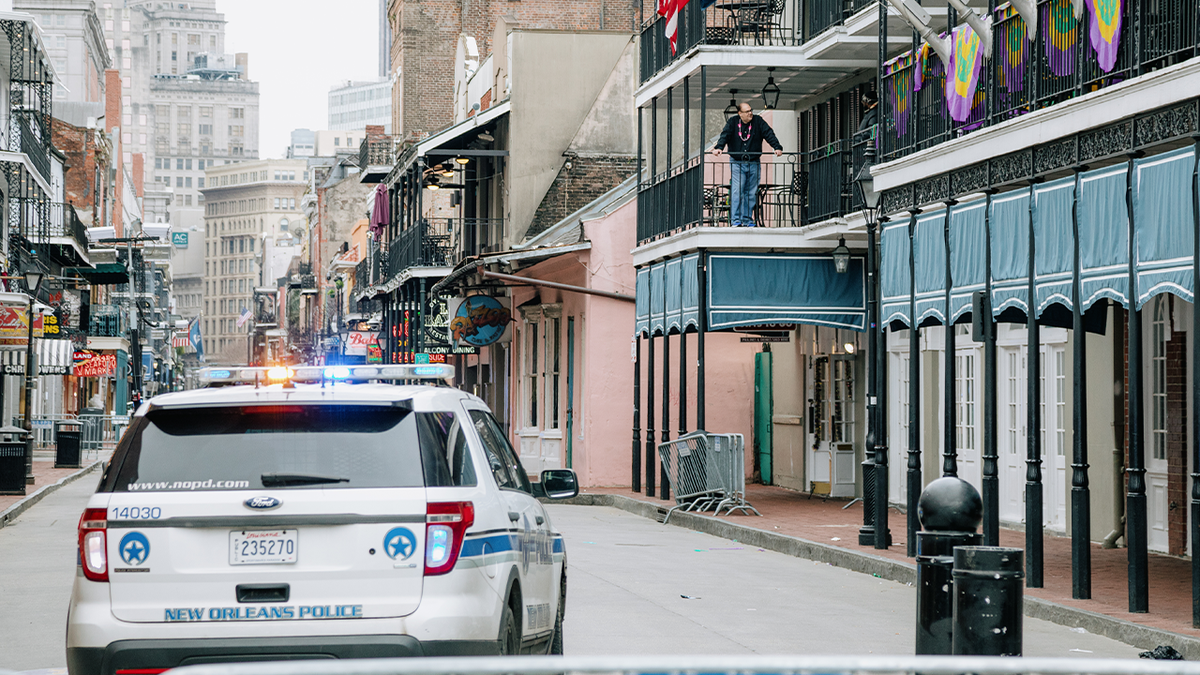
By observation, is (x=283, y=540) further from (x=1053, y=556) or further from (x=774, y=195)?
(x=774, y=195)

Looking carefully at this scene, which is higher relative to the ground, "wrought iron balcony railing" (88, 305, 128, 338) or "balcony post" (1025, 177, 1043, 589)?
"wrought iron balcony railing" (88, 305, 128, 338)

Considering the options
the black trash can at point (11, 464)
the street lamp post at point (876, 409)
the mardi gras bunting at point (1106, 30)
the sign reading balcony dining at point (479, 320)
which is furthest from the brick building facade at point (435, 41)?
the mardi gras bunting at point (1106, 30)

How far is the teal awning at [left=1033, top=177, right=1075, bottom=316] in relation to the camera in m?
12.1

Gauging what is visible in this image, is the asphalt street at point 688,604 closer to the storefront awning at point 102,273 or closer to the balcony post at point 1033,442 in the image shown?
the balcony post at point 1033,442

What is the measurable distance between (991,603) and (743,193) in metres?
15.1

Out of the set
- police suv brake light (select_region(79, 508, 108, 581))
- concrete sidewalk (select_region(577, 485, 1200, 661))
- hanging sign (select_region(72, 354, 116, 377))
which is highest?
hanging sign (select_region(72, 354, 116, 377))

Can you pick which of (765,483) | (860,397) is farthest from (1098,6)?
(765,483)

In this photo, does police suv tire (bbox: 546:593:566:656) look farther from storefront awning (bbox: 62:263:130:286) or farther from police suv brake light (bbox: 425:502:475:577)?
storefront awning (bbox: 62:263:130:286)

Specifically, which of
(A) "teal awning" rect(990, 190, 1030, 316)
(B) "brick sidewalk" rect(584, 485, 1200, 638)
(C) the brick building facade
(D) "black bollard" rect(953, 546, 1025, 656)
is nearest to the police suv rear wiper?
(D) "black bollard" rect(953, 546, 1025, 656)

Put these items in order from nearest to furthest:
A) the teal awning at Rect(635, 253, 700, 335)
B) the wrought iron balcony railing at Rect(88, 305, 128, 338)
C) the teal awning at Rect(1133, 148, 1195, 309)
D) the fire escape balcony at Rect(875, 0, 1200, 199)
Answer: the teal awning at Rect(1133, 148, 1195, 309)
the fire escape balcony at Rect(875, 0, 1200, 199)
the teal awning at Rect(635, 253, 700, 335)
the wrought iron balcony railing at Rect(88, 305, 128, 338)

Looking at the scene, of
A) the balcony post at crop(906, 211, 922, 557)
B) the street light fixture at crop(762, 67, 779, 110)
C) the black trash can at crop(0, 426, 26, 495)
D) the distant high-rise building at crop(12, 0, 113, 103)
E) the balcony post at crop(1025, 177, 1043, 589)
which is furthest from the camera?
the distant high-rise building at crop(12, 0, 113, 103)

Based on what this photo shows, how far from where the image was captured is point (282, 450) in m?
6.34

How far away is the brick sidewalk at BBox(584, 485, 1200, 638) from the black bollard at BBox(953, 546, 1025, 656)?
3536 millimetres

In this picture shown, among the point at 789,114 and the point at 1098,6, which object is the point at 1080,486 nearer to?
the point at 1098,6
